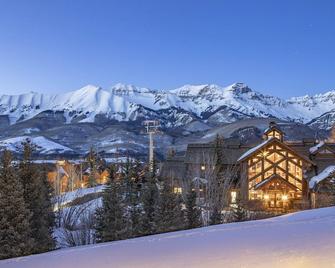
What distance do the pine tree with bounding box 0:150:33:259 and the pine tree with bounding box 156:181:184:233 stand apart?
25.5ft

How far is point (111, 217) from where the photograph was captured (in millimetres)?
23328

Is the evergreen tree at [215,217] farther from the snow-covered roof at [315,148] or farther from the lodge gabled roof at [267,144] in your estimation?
the snow-covered roof at [315,148]

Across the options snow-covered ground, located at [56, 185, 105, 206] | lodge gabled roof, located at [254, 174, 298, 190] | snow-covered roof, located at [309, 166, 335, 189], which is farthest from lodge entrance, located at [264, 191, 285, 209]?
snow-covered ground, located at [56, 185, 105, 206]

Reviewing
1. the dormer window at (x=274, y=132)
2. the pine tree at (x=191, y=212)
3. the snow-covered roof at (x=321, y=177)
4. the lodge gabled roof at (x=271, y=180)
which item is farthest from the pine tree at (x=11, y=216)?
the dormer window at (x=274, y=132)

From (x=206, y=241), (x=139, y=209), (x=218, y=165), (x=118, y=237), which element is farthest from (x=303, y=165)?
(x=206, y=241)

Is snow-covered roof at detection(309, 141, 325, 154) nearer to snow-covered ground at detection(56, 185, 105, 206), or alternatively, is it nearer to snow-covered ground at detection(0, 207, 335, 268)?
snow-covered ground at detection(56, 185, 105, 206)

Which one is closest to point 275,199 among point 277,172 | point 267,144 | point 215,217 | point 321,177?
point 277,172

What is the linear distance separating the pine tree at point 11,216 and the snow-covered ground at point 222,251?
312 inches

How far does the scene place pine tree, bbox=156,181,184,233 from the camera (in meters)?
24.5

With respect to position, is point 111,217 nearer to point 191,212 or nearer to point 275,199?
point 191,212

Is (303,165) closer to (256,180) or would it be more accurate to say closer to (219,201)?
(256,180)

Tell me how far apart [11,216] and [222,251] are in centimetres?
1193

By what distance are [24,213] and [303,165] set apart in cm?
3293

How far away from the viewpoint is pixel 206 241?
1083 cm
